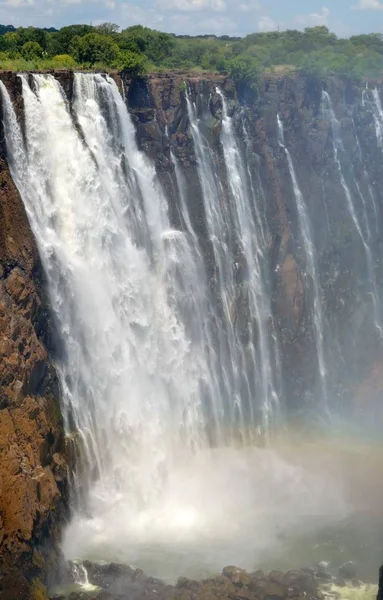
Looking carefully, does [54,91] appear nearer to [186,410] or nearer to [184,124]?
[184,124]

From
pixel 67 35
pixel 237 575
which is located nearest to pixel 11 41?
pixel 67 35

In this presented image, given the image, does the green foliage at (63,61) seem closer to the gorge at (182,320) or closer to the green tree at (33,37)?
the gorge at (182,320)

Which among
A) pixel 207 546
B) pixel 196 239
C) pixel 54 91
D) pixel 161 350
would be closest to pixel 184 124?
pixel 196 239

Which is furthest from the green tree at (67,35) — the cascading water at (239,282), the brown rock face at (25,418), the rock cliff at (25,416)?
the brown rock face at (25,418)

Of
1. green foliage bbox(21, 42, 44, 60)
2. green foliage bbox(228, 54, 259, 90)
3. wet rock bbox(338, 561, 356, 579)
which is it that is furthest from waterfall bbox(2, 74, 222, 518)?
green foliage bbox(21, 42, 44, 60)

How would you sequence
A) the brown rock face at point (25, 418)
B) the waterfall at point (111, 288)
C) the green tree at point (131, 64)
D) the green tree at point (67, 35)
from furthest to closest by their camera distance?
1. the green tree at point (67, 35)
2. the green tree at point (131, 64)
3. the waterfall at point (111, 288)
4. the brown rock face at point (25, 418)

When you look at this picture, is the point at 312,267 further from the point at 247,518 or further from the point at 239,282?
the point at 247,518
